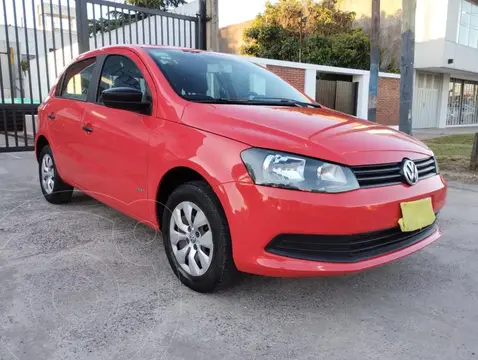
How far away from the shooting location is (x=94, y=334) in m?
2.31

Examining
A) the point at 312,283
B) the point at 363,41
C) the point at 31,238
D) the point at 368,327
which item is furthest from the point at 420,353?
the point at 363,41

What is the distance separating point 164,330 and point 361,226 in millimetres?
1240

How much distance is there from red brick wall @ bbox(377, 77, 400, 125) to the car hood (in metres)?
15.8

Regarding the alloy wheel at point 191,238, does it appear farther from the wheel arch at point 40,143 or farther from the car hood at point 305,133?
the wheel arch at point 40,143

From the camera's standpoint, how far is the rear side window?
160 inches

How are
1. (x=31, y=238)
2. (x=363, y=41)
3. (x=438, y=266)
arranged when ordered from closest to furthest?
(x=438, y=266), (x=31, y=238), (x=363, y=41)

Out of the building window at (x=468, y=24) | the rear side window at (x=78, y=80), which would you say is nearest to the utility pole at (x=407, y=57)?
the rear side window at (x=78, y=80)

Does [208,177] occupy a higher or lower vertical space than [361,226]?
higher

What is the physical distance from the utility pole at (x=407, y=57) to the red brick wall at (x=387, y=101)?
978cm

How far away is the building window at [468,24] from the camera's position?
68.5 feet

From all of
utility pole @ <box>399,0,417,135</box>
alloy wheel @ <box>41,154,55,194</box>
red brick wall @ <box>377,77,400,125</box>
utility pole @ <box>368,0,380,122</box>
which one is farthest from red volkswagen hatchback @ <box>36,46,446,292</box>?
red brick wall @ <box>377,77,400,125</box>

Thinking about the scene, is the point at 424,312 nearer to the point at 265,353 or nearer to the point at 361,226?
the point at 361,226

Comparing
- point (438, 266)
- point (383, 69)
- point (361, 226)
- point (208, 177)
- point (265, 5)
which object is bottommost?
point (438, 266)

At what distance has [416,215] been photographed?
2.65 metres
